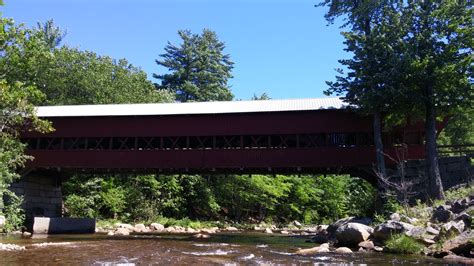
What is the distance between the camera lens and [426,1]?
18656 mm

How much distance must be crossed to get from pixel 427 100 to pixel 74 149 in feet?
55.7

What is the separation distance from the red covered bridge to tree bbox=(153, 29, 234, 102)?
21.3 metres

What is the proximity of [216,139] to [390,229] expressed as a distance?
11727mm

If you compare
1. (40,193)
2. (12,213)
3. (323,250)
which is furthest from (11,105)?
(323,250)

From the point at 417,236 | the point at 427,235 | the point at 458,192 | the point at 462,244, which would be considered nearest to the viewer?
the point at 462,244

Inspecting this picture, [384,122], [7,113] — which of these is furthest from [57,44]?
[384,122]

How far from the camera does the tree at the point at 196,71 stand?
1789 inches

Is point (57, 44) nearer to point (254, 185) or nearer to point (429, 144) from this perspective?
point (254, 185)

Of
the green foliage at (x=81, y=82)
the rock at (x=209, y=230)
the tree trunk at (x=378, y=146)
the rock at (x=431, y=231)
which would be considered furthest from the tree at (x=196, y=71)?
the rock at (x=431, y=231)

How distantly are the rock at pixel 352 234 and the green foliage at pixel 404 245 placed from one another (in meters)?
1.69

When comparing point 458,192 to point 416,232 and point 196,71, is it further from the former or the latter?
point 196,71

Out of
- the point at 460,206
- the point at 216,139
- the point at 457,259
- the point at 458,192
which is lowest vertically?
the point at 457,259

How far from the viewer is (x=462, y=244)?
33.3ft

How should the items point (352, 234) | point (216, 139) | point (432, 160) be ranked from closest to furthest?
point (352, 234)
point (432, 160)
point (216, 139)
